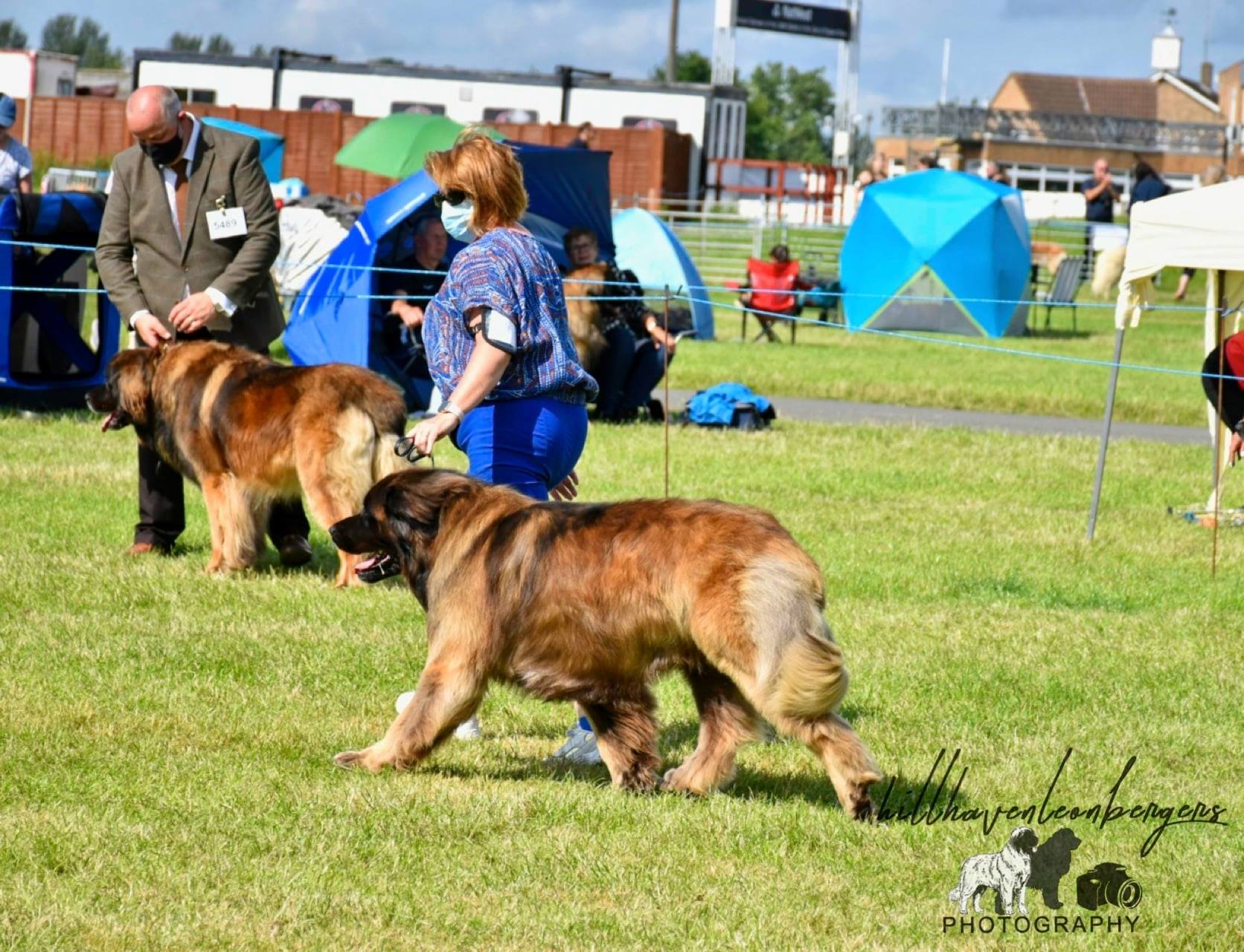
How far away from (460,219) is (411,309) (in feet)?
23.9

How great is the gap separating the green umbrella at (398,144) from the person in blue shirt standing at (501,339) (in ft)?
64.4

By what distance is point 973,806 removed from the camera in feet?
16.0

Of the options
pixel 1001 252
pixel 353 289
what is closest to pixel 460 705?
pixel 353 289

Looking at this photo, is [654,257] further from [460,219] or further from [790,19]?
[790,19]

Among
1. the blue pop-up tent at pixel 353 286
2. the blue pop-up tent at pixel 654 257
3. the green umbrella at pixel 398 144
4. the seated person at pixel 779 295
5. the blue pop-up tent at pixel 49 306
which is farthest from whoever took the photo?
the green umbrella at pixel 398 144

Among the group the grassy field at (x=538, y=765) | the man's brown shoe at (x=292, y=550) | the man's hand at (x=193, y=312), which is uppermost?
the man's hand at (x=193, y=312)

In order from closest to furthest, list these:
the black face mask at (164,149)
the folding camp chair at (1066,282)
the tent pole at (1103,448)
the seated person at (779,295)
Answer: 1. the black face mask at (164,149)
2. the tent pole at (1103,448)
3. the seated person at (779,295)
4. the folding camp chair at (1066,282)

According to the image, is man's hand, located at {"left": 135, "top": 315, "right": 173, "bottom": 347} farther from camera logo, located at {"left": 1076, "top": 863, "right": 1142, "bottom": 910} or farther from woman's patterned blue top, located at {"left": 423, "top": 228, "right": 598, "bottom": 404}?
camera logo, located at {"left": 1076, "top": 863, "right": 1142, "bottom": 910}

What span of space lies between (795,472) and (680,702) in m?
5.42

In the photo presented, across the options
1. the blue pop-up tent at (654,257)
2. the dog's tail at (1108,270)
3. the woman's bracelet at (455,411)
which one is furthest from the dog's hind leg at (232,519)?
the dog's tail at (1108,270)

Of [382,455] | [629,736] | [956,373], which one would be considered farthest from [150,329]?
[956,373]

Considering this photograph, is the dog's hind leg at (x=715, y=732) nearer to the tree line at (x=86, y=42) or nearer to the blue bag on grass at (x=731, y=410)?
the blue bag on grass at (x=731, y=410)

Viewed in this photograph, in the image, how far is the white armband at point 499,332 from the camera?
16.0 ft

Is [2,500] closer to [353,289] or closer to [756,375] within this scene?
[353,289]
